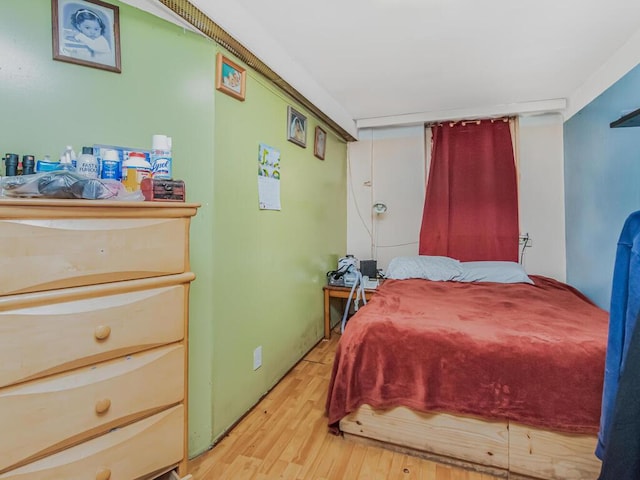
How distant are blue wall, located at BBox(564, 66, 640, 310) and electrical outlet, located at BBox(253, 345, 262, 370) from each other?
7.86ft

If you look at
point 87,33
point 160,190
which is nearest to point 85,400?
point 160,190

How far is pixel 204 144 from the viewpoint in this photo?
1.58 meters

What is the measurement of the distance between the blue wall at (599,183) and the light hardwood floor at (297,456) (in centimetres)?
184

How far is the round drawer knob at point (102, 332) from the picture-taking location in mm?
960

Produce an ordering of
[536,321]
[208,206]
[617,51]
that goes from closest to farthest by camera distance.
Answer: [208,206] → [536,321] → [617,51]

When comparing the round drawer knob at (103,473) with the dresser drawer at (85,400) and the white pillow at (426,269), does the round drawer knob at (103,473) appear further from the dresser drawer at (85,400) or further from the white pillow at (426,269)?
the white pillow at (426,269)

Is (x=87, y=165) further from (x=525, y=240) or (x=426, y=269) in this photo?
(x=525, y=240)

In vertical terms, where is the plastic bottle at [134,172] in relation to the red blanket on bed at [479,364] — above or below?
above

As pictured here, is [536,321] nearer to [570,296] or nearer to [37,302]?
[570,296]

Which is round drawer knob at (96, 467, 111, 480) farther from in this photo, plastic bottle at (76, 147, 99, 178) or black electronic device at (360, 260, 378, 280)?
black electronic device at (360, 260, 378, 280)

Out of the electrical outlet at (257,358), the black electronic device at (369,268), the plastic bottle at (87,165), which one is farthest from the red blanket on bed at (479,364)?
the black electronic device at (369,268)

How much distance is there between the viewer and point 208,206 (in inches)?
62.7

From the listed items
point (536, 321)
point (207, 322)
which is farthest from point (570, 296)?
point (207, 322)

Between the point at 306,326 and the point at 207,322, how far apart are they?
1.30 metres
